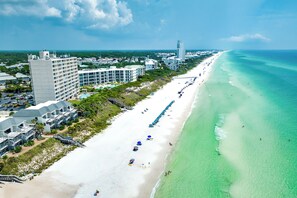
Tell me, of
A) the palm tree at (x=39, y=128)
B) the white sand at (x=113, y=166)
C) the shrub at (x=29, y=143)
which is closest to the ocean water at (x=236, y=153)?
the white sand at (x=113, y=166)

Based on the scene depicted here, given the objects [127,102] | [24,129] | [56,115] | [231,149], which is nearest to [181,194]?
[231,149]

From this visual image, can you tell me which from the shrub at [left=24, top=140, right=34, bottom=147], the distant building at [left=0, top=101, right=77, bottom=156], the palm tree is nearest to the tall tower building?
the distant building at [left=0, top=101, right=77, bottom=156]

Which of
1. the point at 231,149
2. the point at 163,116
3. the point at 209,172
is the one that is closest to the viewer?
the point at 209,172

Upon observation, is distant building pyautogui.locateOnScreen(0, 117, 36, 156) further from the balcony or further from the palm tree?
the palm tree

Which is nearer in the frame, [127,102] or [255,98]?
[127,102]

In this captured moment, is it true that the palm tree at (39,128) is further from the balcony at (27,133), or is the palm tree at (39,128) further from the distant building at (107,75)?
the distant building at (107,75)

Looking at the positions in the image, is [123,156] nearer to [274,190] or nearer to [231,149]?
[231,149]
